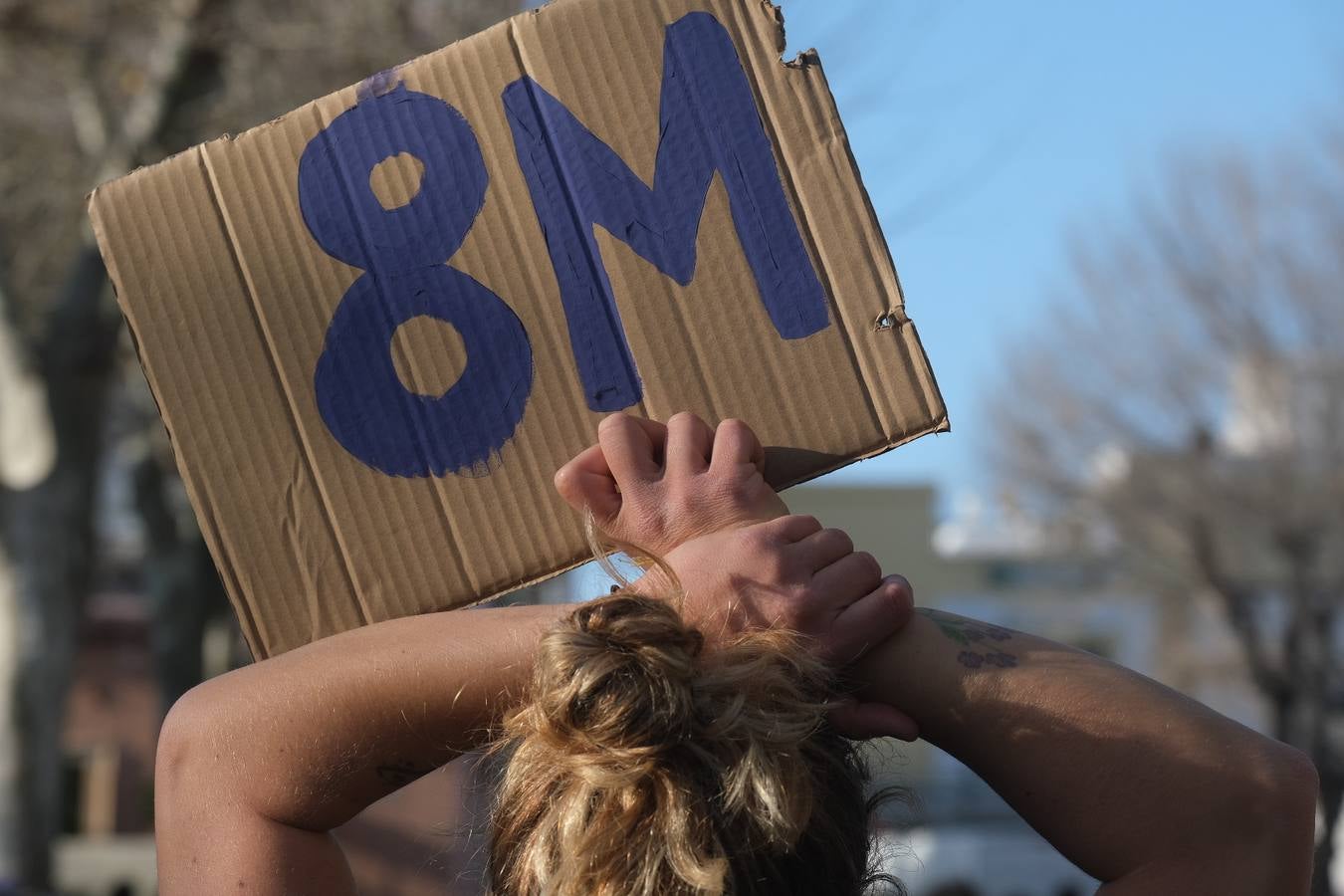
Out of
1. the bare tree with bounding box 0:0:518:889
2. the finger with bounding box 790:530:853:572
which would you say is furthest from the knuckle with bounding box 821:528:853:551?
the bare tree with bounding box 0:0:518:889

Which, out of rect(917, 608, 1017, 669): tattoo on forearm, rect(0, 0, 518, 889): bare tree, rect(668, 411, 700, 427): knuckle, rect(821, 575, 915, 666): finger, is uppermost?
rect(0, 0, 518, 889): bare tree

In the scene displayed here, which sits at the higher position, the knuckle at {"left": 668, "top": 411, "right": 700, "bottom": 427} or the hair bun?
the knuckle at {"left": 668, "top": 411, "right": 700, "bottom": 427}

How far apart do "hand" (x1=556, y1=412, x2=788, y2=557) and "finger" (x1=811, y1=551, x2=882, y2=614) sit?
0.11 meters

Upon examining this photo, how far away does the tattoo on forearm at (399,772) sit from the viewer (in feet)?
4.83

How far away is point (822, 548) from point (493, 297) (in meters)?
0.54

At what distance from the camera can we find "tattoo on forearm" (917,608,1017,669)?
4.69 feet

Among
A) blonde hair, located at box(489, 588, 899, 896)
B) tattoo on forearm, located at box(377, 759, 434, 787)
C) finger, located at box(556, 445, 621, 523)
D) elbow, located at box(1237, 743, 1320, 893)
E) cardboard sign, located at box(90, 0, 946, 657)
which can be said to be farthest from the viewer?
cardboard sign, located at box(90, 0, 946, 657)

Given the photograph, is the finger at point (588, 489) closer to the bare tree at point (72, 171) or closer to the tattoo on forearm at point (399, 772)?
the tattoo on forearm at point (399, 772)

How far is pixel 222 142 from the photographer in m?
1.74

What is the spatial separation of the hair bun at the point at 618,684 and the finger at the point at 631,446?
29 cm

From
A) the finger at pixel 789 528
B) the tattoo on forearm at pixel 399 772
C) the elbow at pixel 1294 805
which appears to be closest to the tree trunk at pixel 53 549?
the tattoo on forearm at pixel 399 772

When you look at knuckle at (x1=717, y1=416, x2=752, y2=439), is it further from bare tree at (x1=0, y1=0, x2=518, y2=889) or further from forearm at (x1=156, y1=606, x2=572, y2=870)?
bare tree at (x1=0, y1=0, x2=518, y2=889)

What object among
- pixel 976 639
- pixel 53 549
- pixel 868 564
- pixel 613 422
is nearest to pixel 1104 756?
pixel 976 639

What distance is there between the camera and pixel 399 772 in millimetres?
1481
